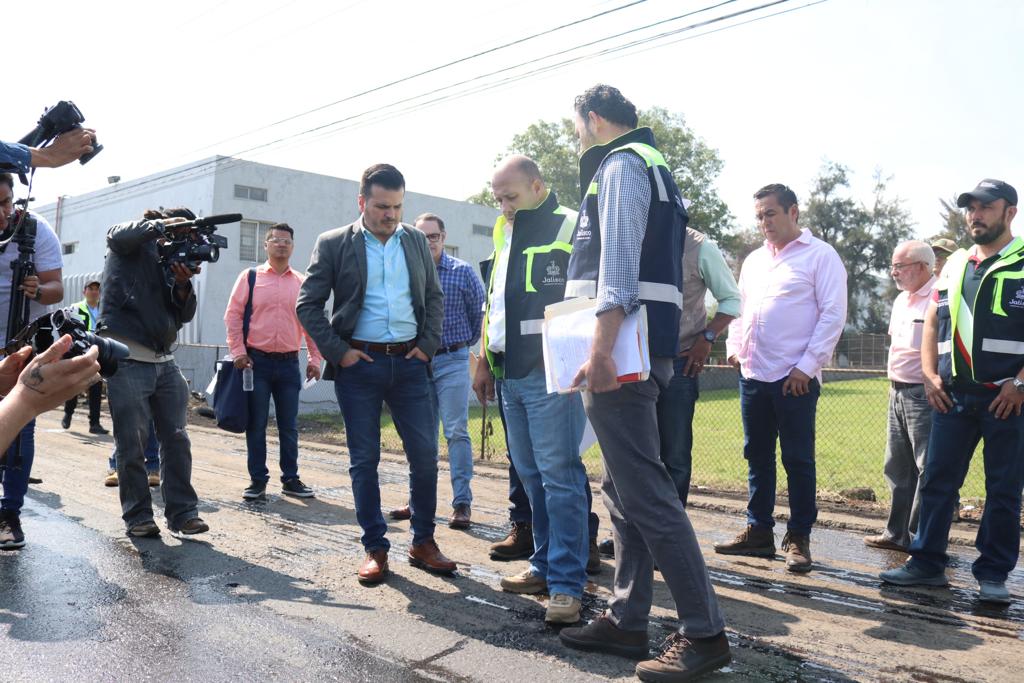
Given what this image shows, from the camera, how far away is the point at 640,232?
3250 millimetres

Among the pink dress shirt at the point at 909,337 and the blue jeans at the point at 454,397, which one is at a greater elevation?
the pink dress shirt at the point at 909,337

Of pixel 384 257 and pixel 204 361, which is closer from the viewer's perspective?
pixel 384 257

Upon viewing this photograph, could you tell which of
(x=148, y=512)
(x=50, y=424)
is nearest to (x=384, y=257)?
(x=148, y=512)

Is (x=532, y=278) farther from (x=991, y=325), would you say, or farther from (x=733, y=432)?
(x=733, y=432)

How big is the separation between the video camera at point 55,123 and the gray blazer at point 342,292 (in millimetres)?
1369

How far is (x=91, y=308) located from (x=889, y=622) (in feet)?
35.6

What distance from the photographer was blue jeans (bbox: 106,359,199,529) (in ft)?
17.3

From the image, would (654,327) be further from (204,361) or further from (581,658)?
(204,361)

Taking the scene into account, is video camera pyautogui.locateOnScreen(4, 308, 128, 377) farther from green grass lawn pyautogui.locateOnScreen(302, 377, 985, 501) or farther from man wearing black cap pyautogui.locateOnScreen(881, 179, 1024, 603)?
green grass lawn pyautogui.locateOnScreen(302, 377, 985, 501)

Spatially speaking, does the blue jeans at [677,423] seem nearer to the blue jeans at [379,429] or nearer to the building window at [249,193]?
the blue jeans at [379,429]

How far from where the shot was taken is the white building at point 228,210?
23.2m

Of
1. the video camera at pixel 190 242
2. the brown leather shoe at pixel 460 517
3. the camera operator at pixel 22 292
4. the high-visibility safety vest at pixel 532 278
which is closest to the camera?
the high-visibility safety vest at pixel 532 278

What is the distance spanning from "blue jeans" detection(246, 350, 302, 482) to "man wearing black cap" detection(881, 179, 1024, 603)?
16.2 ft

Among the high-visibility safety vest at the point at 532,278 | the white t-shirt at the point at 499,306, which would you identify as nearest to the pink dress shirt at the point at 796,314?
the high-visibility safety vest at the point at 532,278
